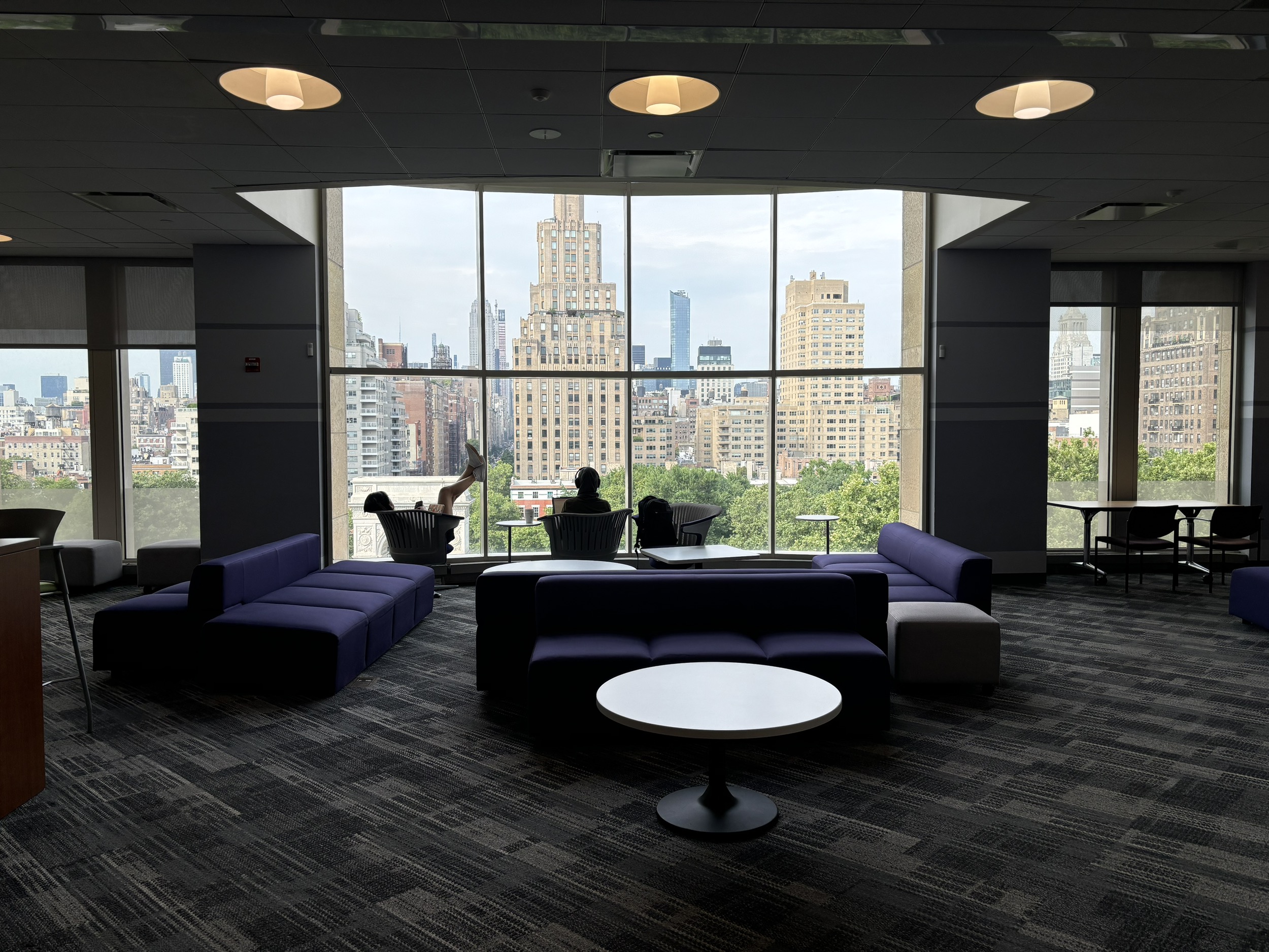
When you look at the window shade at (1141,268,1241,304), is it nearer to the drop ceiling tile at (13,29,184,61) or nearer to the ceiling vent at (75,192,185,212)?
the drop ceiling tile at (13,29,184,61)

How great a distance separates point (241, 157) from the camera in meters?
5.64

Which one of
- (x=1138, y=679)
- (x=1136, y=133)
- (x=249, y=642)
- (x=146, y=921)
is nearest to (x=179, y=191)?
(x=249, y=642)

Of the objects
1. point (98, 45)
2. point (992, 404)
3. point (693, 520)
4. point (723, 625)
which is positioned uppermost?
point (98, 45)

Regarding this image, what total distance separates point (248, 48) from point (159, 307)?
235 inches

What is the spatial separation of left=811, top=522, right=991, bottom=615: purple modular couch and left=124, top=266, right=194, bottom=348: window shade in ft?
23.1

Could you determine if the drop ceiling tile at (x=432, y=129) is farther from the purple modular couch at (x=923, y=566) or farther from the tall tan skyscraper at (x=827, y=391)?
the tall tan skyscraper at (x=827, y=391)

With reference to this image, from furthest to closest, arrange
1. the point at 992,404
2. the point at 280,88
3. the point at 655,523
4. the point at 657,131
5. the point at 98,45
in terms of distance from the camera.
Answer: the point at 992,404 → the point at 655,523 → the point at 657,131 → the point at 280,88 → the point at 98,45

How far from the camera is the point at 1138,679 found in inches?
215

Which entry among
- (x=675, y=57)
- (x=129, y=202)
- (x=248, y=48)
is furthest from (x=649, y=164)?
(x=129, y=202)

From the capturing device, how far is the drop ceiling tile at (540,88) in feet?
14.3

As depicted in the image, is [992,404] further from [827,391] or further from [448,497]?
[448,497]

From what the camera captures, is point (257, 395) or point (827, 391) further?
point (827, 391)

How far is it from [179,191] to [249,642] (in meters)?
3.61

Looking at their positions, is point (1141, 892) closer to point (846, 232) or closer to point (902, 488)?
point (902, 488)
